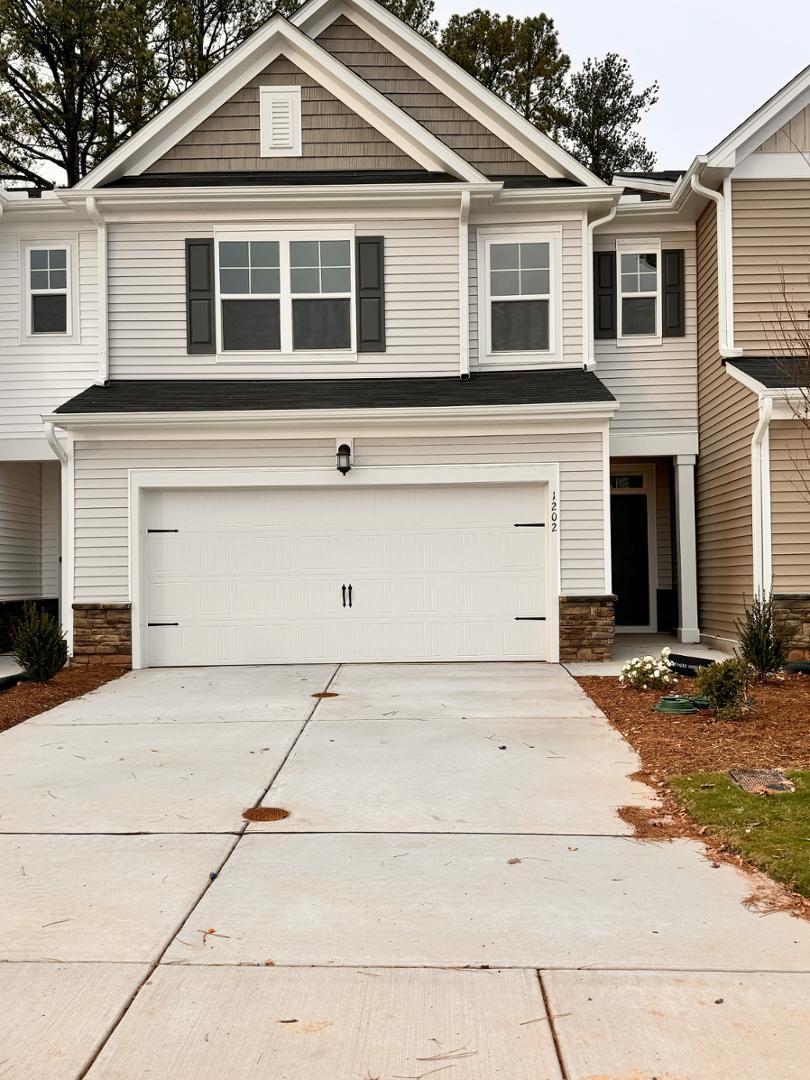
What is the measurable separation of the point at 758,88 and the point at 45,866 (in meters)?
28.9

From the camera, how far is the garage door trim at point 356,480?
11891 millimetres

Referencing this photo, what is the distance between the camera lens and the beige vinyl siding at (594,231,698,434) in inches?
543

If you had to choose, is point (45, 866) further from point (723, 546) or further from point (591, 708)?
point (723, 546)

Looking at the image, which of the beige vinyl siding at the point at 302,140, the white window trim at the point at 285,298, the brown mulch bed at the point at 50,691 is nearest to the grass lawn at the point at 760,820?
the brown mulch bed at the point at 50,691

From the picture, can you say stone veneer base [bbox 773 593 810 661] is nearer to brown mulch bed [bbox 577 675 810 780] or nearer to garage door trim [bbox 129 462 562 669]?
brown mulch bed [bbox 577 675 810 780]

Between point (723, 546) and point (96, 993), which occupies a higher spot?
point (723, 546)

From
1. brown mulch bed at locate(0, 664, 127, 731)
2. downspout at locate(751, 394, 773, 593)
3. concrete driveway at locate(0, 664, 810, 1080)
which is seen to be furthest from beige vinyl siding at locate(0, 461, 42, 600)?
downspout at locate(751, 394, 773, 593)

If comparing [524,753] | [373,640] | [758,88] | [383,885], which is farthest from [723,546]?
[758,88]

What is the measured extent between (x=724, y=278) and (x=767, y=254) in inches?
24.3

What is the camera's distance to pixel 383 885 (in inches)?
181

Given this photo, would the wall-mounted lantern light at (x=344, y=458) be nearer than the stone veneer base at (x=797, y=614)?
No

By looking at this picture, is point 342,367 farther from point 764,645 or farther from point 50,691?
point 764,645

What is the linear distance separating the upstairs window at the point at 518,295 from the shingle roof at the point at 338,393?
38 centimetres

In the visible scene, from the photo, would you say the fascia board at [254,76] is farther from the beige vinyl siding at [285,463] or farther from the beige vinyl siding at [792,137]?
the beige vinyl siding at [792,137]
